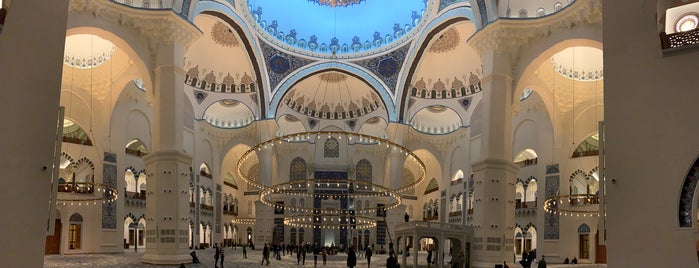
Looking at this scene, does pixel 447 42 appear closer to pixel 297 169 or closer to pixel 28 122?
pixel 297 169

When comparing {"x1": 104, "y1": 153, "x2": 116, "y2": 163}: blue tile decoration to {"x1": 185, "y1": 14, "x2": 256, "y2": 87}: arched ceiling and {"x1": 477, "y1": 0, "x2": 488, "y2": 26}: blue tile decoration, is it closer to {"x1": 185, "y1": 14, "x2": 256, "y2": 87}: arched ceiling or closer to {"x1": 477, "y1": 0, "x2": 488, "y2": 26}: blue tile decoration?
{"x1": 185, "y1": 14, "x2": 256, "y2": 87}: arched ceiling

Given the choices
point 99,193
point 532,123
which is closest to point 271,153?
point 99,193

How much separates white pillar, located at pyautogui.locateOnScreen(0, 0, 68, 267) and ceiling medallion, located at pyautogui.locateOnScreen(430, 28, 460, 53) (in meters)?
25.5

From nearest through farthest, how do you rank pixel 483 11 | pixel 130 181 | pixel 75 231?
pixel 483 11, pixel 75 231, pixel 130 181

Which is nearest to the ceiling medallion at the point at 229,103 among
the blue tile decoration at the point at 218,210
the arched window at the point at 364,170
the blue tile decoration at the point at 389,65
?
the blue tile decoration at the point at 218,210

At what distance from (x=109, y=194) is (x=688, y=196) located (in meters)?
23.3

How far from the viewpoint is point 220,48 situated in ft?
113

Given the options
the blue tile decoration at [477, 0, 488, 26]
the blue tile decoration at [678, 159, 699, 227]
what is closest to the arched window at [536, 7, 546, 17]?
the blue tile decoration at [477, 0, 488, 26]

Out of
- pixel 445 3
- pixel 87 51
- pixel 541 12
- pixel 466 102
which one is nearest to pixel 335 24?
pixel 466 102

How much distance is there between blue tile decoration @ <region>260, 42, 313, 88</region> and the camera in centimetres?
3525

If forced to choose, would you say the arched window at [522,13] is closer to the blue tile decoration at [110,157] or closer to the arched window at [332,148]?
the blue tile decoration at [110,157]

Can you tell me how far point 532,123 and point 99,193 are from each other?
19.4 metres

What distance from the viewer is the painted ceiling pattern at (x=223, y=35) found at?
3288 centimetres

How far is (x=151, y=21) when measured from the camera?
65.3 ft
